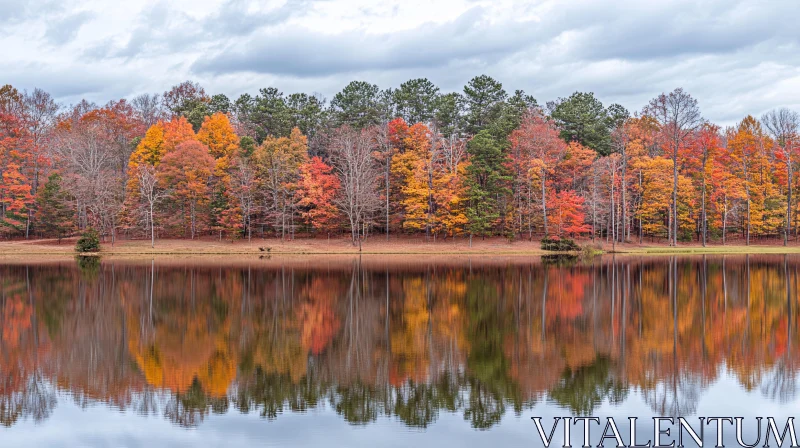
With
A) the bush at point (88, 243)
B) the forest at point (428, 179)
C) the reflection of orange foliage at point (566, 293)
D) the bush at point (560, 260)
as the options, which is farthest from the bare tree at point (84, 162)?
the reflection of orange foliage at point (566, 293)

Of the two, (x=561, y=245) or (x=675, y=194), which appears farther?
(x=675, y=194)

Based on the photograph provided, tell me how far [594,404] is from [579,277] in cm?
2468

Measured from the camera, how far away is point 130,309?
25.7 meters

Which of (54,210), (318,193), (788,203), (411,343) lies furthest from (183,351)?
(788,203)

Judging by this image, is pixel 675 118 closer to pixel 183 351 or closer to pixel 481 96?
pixel 481 96

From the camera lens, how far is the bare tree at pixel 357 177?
6356 cm

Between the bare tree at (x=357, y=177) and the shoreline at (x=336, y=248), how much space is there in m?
2.95

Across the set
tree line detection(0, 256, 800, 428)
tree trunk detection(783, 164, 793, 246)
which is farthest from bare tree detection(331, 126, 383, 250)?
tree trunk detection(783, 164, 793, 246)

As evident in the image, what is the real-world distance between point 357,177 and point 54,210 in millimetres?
28400

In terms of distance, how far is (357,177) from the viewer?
63.2m

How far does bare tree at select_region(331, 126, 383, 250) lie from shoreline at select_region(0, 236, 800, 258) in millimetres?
2949

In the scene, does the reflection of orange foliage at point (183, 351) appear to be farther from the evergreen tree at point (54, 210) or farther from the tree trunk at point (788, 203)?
the tree trunk at point (788, 203)

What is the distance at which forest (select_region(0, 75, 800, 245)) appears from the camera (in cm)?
6588

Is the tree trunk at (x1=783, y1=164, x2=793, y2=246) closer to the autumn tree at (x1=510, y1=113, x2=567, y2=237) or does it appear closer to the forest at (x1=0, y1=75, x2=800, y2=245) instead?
the forest at (x1=0, y1=75, x2=800, y2=245)
